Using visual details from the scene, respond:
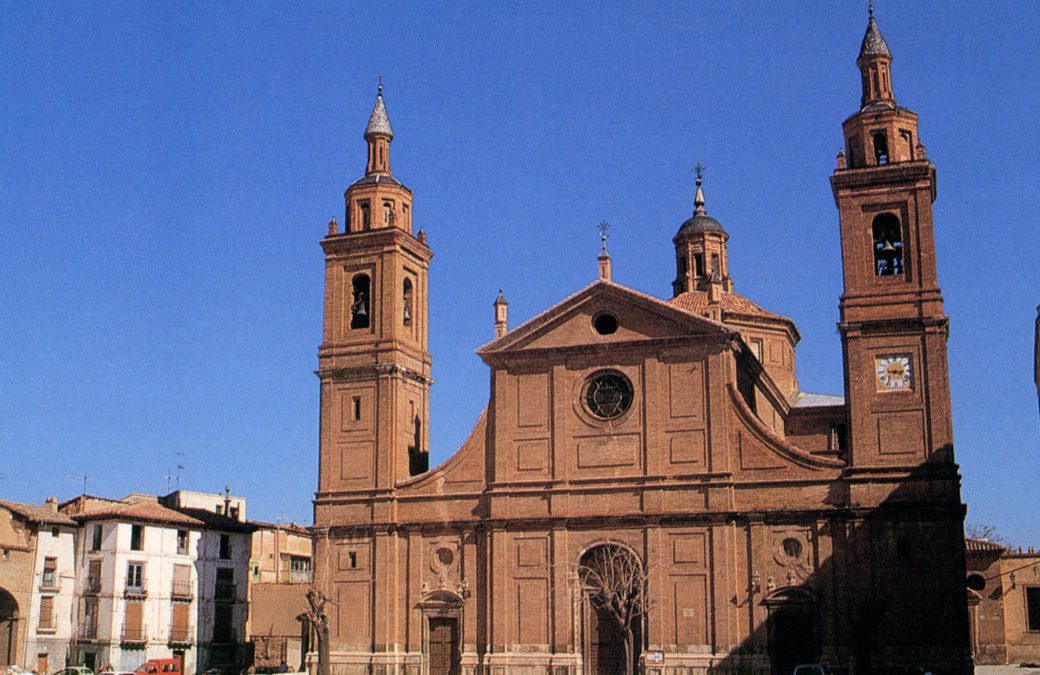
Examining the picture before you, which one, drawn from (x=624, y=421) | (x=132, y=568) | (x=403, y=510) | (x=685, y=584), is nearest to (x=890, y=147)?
(x=624, y=421)

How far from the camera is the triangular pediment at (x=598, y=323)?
41.0 m

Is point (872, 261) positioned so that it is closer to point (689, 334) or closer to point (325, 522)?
point (689, 334)

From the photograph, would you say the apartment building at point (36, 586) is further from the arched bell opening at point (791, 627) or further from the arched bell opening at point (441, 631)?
the arched bell opening at point (791, 627)

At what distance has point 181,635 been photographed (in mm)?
50906

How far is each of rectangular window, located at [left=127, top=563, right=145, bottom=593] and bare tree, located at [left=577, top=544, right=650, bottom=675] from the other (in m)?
19.3

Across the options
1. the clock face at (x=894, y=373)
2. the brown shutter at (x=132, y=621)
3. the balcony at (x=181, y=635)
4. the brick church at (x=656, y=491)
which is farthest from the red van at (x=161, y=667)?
the clock face at (x=894, y=373)

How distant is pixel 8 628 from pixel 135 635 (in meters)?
4.57

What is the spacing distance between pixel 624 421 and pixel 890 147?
1201 centimetres

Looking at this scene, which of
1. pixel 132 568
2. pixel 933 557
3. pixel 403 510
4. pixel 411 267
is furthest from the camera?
pixel 132 568

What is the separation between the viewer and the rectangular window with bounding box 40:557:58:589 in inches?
1925

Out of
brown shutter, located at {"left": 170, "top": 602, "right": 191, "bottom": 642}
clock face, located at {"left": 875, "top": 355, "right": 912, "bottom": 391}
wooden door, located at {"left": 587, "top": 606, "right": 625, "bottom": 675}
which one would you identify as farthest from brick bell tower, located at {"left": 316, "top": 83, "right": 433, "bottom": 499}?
clock face, located at {"left": 875, "top": 355, "right": 912, "bottom": 391}

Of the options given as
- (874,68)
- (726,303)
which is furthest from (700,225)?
(874,68)

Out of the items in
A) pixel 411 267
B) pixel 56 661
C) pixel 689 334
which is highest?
pixel 411 267

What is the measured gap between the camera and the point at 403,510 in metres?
42.8
